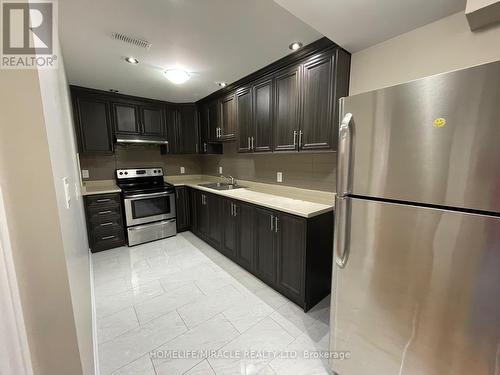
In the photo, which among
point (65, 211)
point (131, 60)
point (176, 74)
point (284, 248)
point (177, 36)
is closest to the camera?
point (65, 211)

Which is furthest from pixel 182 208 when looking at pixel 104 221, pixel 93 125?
pixel 93 125

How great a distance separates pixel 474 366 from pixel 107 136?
14.2ft

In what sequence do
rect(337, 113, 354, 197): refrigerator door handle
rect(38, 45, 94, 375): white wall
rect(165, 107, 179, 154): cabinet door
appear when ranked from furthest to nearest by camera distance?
rect(165, 107, 179, 154): cabinet door
rect(337, 113, 354, 197): refrigerator door handle
rect(38, 45, 94, 375): white wall

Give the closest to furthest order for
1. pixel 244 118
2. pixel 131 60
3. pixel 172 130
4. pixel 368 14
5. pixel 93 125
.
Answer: pixel 368 14 < pixel 131 60 < pixel 244 118 < pixel 93 125 < pixel 172 130

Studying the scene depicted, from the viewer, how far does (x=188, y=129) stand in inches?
160

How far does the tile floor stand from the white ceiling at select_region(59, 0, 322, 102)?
2.41m

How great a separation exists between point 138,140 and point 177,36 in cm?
219

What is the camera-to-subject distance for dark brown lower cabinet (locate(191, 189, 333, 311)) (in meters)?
1.88

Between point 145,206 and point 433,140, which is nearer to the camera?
point 433,140

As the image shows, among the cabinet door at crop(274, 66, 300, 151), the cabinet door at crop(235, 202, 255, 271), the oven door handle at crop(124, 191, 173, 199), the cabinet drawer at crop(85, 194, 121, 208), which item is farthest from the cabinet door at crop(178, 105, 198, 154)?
the cabinet door at crop(274, 66, 300, 151)

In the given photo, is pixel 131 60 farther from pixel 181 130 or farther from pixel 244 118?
pixel 181 130

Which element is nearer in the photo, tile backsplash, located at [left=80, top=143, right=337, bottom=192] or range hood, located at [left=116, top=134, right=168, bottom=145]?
tile backsplash, located at [left=80, top=143, right=337, bottom=192]

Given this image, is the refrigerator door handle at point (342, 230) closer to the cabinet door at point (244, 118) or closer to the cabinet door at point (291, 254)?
the cabinet door at point (291, 254)

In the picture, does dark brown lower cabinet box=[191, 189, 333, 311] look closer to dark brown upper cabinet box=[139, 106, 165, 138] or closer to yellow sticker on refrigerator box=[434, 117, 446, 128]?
yellow sticker on refrigerator box=[434, 117, 446, 128]
